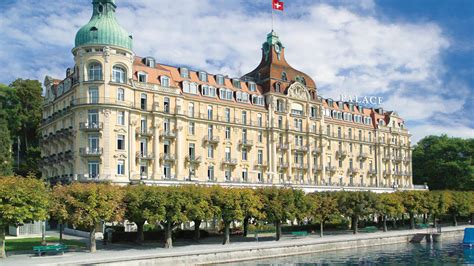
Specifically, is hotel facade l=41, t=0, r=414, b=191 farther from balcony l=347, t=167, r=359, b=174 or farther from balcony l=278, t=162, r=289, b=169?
balcony l=278, t=162, r=289, b=169

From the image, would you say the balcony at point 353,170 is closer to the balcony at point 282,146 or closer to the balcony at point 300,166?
the balcony at point 300,166

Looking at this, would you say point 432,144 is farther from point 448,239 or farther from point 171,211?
point 171,211

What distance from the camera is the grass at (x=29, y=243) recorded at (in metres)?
56.8

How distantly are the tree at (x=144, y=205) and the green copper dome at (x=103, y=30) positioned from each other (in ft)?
106

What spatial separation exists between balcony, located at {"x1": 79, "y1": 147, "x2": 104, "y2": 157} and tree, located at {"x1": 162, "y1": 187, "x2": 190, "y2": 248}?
24.0 meters

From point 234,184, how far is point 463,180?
67.8 meters

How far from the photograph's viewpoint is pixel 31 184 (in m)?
51.4

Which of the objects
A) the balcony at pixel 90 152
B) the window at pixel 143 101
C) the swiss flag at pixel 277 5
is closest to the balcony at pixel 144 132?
the window at pixel 143 101

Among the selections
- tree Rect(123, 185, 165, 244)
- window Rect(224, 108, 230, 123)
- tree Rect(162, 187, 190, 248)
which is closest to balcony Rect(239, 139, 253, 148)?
window Rect(224, 108, 230, 123)

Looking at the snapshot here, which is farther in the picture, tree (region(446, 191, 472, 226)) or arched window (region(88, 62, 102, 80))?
tree (region(446, 191, 472, 226))

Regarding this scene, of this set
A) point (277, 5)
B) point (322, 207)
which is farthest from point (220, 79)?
point (322, 207)

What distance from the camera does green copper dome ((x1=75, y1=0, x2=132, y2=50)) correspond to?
82312 millimetres

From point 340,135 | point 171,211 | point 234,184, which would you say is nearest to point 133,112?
point 234,184

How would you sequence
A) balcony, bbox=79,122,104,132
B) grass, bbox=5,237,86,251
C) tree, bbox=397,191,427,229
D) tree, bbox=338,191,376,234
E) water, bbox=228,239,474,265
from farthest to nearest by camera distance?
tree, bbox=397,191,427,229, balcony, bbox=79,122,104,132, tree, bbox=338,191,376,234, grass, bbox=5,237,86,251, water, bbox=228,239,474,265
